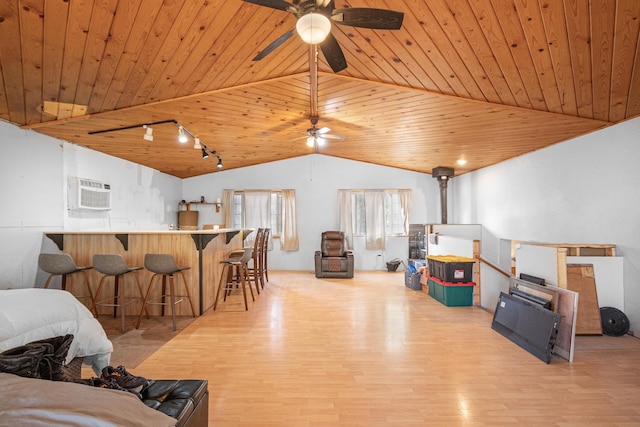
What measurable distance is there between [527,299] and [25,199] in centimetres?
562

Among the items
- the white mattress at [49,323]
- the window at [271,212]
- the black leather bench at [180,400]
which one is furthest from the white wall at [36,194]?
the black leather bench at [180,400]

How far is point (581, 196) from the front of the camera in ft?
12.7

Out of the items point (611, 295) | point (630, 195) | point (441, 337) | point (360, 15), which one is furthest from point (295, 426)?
point (630, 195)

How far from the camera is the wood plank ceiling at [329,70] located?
212 centimetres

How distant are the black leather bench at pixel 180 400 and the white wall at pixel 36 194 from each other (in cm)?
324

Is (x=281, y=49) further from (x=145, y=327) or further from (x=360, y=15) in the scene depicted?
(x=145, y=327)

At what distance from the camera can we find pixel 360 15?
1.88 meters

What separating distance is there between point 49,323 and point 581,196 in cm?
529

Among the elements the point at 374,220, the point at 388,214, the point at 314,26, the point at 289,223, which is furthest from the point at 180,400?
the point at 388,214

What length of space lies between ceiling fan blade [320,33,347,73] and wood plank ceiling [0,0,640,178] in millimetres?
385

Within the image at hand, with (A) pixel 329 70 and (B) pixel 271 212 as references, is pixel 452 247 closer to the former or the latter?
(A) pixel 329 70

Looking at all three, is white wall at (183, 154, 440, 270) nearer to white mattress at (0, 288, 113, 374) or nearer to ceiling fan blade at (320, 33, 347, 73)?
ceiling fan blade at (320, 33, 347, 73)

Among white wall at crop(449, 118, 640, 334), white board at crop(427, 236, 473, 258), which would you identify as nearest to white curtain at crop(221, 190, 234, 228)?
white board at crop(427, 236, 473, 258)

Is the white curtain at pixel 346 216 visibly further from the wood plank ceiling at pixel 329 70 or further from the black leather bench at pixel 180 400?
the black leather bench at pixel 180 400
